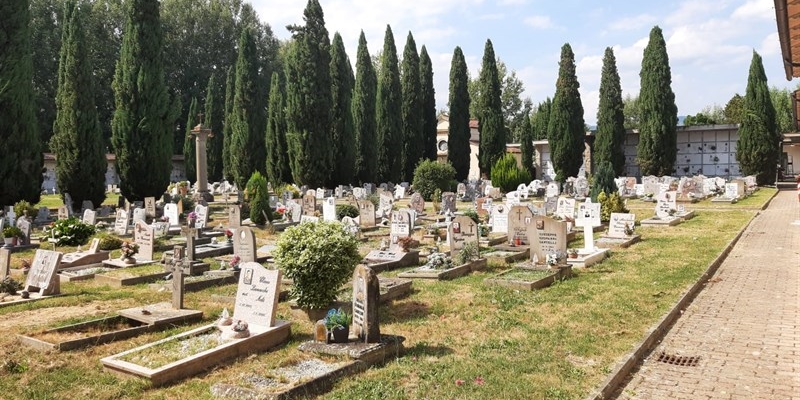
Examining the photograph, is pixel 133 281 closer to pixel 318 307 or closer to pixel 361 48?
pixel 318 307

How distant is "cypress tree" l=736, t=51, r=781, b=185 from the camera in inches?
1537

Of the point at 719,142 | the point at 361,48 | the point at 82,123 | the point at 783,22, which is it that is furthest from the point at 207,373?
the point at 719,142

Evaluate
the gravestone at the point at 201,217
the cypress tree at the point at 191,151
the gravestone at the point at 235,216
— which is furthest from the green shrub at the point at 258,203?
the cypress tree at the point at 191,151

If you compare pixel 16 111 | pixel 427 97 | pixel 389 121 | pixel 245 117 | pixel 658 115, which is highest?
pixel 427 97

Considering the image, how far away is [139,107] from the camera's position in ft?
84.0

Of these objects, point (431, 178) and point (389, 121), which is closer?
point (431, 178)

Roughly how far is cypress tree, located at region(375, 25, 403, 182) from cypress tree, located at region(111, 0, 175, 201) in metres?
18.3

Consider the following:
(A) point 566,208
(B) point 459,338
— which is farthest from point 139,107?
(B) point 459,338

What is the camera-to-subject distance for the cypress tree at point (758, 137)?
39.0 metres

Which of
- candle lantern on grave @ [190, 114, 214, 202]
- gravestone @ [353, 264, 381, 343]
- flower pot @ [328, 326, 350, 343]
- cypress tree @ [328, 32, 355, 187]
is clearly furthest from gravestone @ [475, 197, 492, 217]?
cypress tree @ [328, 32, 355, 187]

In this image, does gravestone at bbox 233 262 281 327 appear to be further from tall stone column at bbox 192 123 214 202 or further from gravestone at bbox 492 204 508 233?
tall stone column at bbox 192 123 214 202

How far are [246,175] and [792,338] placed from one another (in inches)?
1416

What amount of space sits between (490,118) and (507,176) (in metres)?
9.56

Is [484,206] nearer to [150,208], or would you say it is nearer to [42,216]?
[150,208]
